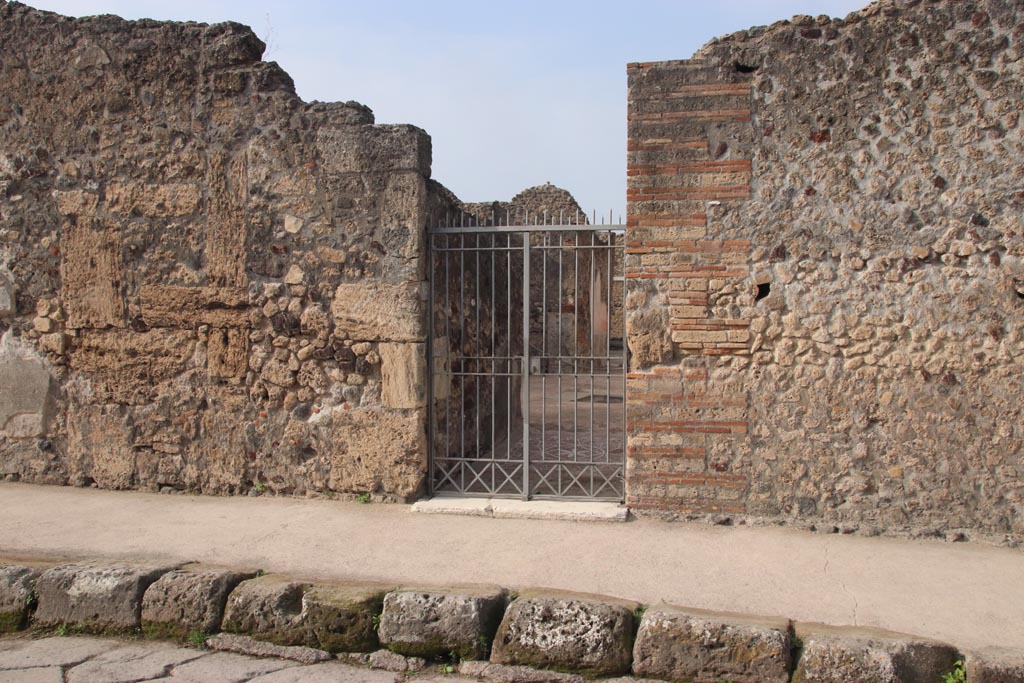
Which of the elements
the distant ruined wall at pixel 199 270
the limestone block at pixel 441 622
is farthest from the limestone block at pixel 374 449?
the limestone block at pixel 441 622

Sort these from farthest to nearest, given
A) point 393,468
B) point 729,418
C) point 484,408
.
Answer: point 484,408
point 393,468
point 729,418

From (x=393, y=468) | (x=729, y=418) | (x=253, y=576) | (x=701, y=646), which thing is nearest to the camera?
(x=701, y=646)

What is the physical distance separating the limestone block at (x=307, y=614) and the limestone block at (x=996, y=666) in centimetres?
240

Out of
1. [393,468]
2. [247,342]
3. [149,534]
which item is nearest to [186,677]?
[149,534]

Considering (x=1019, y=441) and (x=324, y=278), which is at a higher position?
(x=324, y=278)

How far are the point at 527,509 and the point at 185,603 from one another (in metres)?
2.06

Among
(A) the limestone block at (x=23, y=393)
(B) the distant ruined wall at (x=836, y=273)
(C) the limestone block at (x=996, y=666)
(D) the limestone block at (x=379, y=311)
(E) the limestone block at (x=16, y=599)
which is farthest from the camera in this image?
(A) the limestone block at (x=23, y=393)

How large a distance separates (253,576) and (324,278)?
210 centimetres

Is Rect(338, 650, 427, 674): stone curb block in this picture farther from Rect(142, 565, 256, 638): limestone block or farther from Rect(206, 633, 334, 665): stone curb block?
Rect(142, 565, 256, 638): limestone block

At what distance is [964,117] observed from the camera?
4.54 m

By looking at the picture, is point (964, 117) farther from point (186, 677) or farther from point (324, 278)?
point (186, 677)

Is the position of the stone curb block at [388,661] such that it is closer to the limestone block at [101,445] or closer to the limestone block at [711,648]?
the limestone block at [711,648]

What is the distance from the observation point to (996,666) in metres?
3.02

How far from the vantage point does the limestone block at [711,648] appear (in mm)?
3191
